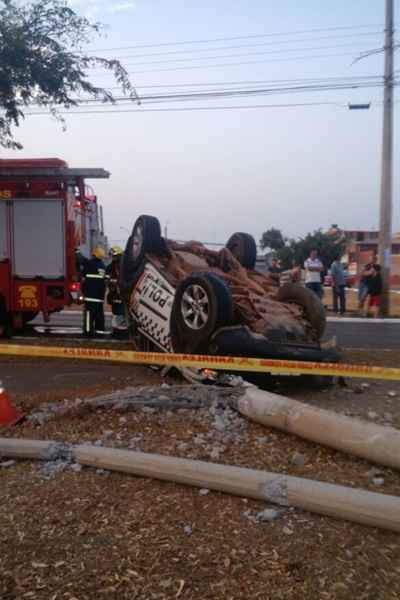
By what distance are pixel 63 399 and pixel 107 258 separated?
5.91 metres

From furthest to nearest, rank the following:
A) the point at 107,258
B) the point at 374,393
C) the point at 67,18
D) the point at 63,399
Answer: the point at 107,258, the point at 67,18, the point at 374,393, the point at 63,399

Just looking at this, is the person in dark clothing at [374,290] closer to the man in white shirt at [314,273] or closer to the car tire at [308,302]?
the man in white shirt at [314,273]

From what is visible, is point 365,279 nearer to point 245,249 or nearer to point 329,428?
point 245,249

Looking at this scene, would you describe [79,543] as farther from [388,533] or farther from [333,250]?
[333,250]

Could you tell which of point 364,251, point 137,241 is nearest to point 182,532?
point 137,241

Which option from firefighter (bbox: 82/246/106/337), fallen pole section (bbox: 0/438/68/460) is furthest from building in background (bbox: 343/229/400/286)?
fallen pole section (bbox: 0/438/68/460)

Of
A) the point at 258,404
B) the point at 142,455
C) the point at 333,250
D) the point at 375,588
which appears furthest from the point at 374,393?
the point at 333,250

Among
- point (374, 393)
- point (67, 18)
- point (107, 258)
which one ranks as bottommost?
point (374, 393)

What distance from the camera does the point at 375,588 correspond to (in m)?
2.45

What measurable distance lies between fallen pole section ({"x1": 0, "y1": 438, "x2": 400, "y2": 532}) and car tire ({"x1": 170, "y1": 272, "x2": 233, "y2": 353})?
7.93ft

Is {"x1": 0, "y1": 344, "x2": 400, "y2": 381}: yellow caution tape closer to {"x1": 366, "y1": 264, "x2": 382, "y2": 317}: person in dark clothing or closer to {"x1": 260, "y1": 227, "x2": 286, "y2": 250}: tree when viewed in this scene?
{"x1": 366, "y1": 264, "x2": 382, "y2": 317}: person in dark clothing

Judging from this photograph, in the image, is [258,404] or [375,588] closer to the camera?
[375,588]

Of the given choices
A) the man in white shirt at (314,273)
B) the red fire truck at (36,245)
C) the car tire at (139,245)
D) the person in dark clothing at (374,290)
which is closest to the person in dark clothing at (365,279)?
the person in dark clothing at (374,290)

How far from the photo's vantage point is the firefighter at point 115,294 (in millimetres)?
9961
